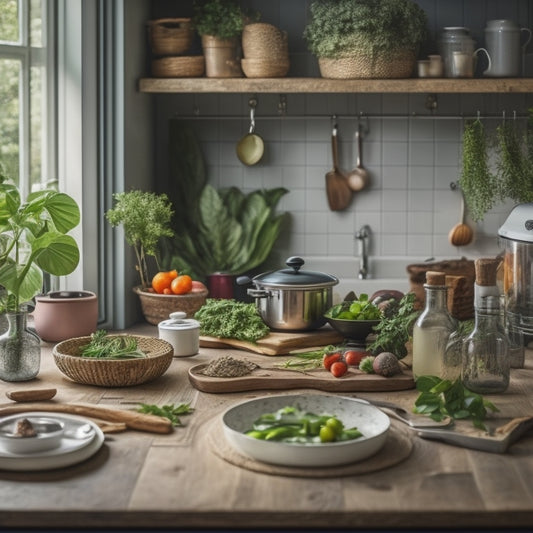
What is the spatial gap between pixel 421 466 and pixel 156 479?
1.66 feet

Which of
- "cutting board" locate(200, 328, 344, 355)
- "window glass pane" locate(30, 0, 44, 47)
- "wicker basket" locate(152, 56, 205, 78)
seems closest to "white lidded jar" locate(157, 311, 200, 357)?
"cutting board" locate(200, 328, 344, 355)

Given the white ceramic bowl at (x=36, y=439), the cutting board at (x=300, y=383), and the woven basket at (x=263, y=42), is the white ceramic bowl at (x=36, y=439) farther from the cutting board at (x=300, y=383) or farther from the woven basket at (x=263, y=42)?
the woven basket at (x=263, y=42)

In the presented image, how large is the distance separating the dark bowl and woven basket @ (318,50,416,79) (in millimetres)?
1244

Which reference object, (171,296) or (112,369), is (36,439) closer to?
(112,369)

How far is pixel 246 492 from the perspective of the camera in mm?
1657

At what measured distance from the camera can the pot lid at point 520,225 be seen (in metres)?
2.93

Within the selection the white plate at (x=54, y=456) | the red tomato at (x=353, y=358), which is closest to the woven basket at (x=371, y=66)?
the red tomato at (x=353, y=358)

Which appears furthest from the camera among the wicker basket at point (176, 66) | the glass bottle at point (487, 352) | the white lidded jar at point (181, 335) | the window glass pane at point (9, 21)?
the wicker basket at point (176, 66)

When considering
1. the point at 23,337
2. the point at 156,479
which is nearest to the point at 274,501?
the point at 156,479

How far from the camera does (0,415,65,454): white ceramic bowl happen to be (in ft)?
5.83

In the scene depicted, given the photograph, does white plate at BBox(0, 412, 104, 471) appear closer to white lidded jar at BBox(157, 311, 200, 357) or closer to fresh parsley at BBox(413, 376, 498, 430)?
fresh parsley at BBox(413, 376, 498, 430)

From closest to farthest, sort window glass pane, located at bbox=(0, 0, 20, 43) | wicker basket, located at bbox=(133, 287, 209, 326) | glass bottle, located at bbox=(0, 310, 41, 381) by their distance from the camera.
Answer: glass bottle, located at bbox=(0, 310, 41, 381) < window glass pane, located at bbox=(0, 0, 20, 43) < wicker basket, located at bbox=(133, 287, 209, 326)

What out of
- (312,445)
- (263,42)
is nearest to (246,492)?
(312,445)

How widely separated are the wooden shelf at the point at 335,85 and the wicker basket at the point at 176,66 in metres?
0.05
